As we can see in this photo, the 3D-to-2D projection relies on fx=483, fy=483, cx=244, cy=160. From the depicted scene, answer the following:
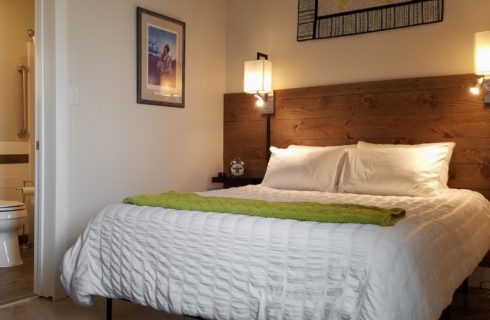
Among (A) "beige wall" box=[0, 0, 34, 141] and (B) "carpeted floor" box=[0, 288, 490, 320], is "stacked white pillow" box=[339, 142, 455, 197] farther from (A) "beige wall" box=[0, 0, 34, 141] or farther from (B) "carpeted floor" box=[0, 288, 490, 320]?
(A) "beige wall" box=[0, 0, 34, 141]

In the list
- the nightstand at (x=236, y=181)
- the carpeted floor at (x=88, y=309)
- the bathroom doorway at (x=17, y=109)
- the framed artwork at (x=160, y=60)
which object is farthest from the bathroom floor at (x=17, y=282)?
the nightstand at (x=236, y=181)

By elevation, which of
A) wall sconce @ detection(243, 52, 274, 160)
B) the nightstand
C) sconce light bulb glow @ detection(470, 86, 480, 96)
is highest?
wall sconce @ detection(243, 52, 274, 160)

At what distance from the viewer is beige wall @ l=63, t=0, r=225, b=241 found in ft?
9.90

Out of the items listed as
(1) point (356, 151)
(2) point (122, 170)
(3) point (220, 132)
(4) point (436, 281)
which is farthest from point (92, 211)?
(4) point (436, 281)

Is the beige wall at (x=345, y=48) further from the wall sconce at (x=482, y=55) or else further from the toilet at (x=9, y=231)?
the toilet at (x=9, y=231)

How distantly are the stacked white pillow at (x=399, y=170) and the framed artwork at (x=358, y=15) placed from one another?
0.91m

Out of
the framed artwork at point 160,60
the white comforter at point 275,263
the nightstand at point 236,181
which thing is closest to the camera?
the white comforter at point 275,263

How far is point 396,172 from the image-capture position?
2.96 metres

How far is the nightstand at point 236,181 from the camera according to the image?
3928 mm

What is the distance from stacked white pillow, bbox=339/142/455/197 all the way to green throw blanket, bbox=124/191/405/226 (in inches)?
37.1

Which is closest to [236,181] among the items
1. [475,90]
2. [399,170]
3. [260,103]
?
[260,103]

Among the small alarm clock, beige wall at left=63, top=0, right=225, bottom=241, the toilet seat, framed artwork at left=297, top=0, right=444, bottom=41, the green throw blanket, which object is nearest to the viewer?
the green throw blanket

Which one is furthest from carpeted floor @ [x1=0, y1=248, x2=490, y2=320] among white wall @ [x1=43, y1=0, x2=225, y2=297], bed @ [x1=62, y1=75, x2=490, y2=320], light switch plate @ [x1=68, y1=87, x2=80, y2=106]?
light switch plate @ [x1=68, y1=87, x2=80, y2=106]

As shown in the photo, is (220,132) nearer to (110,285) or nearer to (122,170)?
(122,170)
